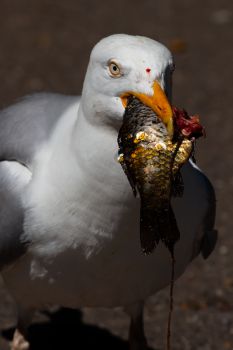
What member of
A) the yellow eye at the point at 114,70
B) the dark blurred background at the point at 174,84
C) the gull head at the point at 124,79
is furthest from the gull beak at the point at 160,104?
the dark blurred background at the point at 174,84

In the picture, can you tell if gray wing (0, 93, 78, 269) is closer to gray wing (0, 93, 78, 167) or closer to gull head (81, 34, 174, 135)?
gray wing (0, 93, 78, 167)

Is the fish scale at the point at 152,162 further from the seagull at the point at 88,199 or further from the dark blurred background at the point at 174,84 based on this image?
the dark blurred background at the point at 174,84

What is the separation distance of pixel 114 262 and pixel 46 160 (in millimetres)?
417

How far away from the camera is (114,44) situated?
2891 mm

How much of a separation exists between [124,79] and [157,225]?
0.44 meters

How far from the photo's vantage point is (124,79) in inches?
110

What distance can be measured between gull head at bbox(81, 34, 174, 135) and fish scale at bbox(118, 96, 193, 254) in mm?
35

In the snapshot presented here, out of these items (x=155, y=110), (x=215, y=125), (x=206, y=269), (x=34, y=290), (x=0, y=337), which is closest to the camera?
(x=155, y=110)

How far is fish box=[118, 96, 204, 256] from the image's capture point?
269 cm

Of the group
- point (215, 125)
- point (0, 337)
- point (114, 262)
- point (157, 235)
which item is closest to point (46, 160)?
point (114, 262)

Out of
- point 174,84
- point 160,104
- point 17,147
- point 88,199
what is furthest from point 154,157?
point 174,84

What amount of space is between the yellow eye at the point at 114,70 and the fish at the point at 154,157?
0.10 meters

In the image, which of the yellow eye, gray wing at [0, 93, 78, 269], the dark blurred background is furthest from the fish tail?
the dark blurred background

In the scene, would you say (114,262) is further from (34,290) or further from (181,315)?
(181,315)
